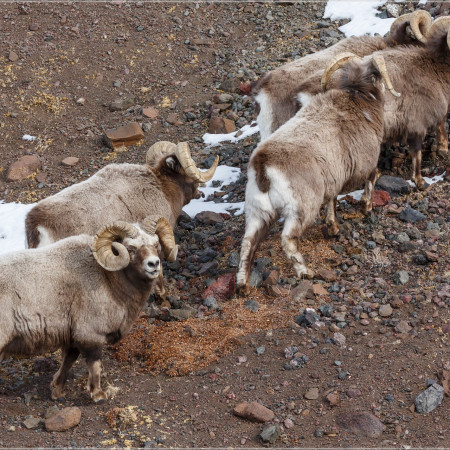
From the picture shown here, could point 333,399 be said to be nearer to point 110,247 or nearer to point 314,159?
point 110,247

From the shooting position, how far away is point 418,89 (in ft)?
39.7

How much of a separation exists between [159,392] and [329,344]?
214 centimetres

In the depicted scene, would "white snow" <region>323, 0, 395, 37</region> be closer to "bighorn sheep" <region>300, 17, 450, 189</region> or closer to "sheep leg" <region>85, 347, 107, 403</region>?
"bighorn sheep" <region>300, 17, 450, 189</region>

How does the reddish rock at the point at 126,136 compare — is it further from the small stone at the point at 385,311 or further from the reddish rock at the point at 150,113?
the small stone at the point at 385,311

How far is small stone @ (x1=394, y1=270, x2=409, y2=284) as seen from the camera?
996cm

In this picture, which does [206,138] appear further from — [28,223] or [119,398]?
[119,398]

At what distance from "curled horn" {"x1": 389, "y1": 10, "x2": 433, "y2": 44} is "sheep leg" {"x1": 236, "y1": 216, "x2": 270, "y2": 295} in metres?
4.92

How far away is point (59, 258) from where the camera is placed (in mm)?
8453

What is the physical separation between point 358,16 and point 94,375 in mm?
12950

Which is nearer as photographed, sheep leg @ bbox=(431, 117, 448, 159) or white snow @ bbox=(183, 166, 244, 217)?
sheep leg @ bbox=(431, 117, 448, 159)

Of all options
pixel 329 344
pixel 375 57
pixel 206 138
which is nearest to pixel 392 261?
pixel 329 344

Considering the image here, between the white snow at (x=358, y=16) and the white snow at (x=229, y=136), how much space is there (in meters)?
4.12

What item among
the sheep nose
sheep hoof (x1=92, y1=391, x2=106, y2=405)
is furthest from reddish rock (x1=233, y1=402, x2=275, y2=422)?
the sheep nose

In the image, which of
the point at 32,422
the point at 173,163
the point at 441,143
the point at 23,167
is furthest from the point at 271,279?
the point at 23,167
